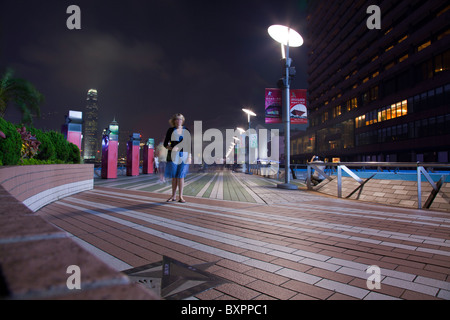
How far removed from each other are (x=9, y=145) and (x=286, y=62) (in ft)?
31.8

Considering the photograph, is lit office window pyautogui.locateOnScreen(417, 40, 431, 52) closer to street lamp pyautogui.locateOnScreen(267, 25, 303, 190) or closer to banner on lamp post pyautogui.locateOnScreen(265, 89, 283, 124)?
street lamp pyautogui.locateOnScreen(267, 25, 303, 190)

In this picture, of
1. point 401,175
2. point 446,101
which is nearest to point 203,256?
point 401,175

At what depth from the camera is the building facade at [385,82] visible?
32812 millimetres

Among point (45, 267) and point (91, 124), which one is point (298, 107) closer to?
point (45, 267)

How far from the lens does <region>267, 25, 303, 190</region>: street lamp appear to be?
32.6ft

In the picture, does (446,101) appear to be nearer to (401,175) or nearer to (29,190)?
(401,175)

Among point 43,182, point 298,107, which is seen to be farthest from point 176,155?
point 298,107

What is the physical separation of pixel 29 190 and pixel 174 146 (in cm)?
299

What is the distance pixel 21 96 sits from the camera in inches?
509

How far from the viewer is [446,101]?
31547 millimetres

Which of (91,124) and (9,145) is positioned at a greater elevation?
(91,124)

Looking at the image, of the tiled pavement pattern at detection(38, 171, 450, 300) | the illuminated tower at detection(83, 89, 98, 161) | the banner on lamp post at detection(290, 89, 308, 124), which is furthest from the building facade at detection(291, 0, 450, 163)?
the illuminated tower at detection(83, 89, 98, 161)

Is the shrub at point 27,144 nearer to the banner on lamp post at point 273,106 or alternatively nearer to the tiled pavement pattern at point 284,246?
the tiled pavement pattern at point 284,246

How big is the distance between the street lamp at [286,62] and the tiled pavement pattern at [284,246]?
5228 millimetres
